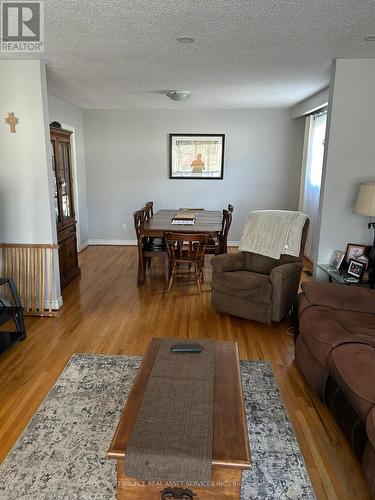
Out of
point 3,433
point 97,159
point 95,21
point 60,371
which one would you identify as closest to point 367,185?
point 95,21

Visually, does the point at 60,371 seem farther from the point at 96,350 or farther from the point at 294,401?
the point at 294,401

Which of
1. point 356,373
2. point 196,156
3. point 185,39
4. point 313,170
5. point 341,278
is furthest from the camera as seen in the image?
point 196,156

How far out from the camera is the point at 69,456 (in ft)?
5.95

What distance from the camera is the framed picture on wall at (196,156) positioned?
602 cm

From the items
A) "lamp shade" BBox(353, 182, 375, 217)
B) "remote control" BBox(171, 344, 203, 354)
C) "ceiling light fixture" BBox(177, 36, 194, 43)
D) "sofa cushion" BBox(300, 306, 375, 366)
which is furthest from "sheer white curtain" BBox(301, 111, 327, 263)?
"remote control" BBox(171, 344, 203, 354)

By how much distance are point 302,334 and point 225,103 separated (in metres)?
4.13

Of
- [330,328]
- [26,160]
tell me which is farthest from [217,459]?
[26,160]

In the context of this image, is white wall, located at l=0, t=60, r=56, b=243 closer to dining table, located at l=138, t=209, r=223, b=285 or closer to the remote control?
dining table, located at l=138, t=209, r=223, b=285

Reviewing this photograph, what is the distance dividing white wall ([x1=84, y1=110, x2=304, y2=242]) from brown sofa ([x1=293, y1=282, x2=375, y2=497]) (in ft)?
12.1

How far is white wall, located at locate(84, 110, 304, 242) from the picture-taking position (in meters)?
5.96

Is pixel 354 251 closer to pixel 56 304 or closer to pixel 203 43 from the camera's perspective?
pixel 203 43

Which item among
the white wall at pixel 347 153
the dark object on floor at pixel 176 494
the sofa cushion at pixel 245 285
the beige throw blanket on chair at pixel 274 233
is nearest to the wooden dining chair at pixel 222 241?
the beige throw blanket on chair at pixel 274 233

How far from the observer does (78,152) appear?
587cm

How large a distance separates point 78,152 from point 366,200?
464 centimetres
